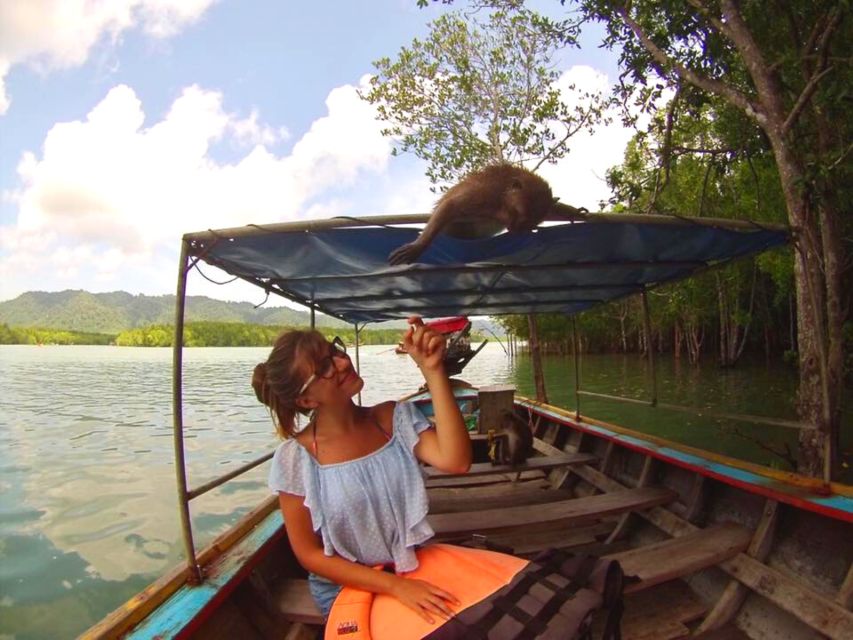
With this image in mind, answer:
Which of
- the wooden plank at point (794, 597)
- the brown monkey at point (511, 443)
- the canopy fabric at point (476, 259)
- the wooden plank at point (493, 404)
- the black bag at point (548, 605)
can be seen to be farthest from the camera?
the wooden plank at point (493, 404)

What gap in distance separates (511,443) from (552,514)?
4.55ft

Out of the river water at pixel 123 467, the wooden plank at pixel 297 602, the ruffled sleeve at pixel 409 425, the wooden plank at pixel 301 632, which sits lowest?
the river water at pixel 123 467

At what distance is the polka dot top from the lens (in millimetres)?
1720

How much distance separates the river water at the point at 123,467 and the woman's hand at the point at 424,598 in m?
1.65

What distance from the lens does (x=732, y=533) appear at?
2961 mm

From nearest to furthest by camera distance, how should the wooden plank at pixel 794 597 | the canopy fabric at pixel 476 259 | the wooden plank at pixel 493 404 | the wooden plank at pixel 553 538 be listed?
1. the wooden plank at pixel 794 597
2. the canopy fabric at pixel 476 259
3. the wooden plank at pixel 553 538
4. the wooden plank at pixel 493 404

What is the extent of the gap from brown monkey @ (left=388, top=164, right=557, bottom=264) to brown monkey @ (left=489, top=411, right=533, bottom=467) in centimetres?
274

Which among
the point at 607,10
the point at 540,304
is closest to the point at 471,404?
the point at 540,304

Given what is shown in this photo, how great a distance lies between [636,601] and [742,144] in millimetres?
6740

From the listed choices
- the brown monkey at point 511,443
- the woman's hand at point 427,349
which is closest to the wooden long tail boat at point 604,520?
the brown monkey at point 511,443

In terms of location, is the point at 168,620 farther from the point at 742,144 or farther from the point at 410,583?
the point at 742,144

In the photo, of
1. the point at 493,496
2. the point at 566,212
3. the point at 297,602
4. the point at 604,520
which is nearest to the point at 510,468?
the point at 493,496

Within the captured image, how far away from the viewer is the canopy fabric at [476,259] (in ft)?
8.39

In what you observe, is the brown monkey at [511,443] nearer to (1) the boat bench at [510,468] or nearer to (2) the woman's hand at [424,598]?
(1) the boat bench at [510,468]
